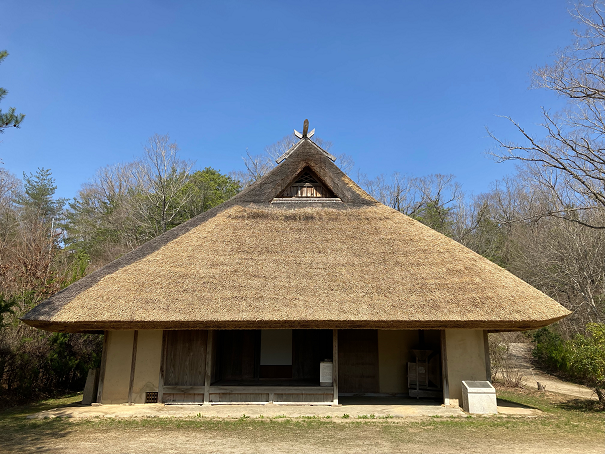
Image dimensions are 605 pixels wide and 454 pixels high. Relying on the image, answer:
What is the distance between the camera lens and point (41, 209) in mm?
37594

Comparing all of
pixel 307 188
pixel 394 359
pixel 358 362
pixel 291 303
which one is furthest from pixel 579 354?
pixel 307 188

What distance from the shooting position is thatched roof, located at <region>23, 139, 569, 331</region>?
902 cm

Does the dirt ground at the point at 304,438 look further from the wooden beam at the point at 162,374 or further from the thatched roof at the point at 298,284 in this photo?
the thatched roof at the point at 298,284

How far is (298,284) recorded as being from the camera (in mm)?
9883

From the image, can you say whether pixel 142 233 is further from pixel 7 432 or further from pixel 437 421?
pixel 437 421

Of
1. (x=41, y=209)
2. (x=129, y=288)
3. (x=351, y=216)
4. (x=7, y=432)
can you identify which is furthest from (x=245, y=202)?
(x=41, y=209)

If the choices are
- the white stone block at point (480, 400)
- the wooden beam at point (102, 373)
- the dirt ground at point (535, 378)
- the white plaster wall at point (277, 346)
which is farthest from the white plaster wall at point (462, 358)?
the wooden beam at point (102, 373)

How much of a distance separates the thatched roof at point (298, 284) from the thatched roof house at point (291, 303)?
0.11ft

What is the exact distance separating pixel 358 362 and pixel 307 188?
6.30 metres

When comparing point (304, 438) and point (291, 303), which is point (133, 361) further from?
point (304, 438)

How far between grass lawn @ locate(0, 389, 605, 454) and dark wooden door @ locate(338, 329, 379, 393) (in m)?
3.30

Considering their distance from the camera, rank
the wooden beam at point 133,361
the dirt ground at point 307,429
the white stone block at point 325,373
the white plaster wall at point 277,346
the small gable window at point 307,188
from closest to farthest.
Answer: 1. the dirt ground at point 307,429
2. the wooden beam at point 133,361
3. the white stone block at point 325,373
4. the white plaster wall at point 277,346
5. the small gable window at point 307,188

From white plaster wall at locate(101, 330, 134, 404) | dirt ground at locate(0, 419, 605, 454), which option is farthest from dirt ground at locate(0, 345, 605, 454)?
white plaster wall at locate(101, 330, 134, 404)

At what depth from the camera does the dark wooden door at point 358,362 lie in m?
12.2
